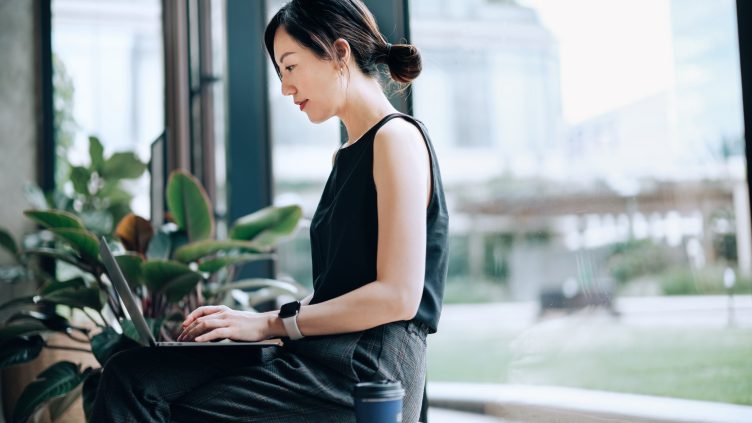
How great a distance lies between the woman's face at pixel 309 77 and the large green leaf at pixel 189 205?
149 cm

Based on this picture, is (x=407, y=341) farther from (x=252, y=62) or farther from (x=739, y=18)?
(x=252, y=62)

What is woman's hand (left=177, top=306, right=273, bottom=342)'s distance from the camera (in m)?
1.32

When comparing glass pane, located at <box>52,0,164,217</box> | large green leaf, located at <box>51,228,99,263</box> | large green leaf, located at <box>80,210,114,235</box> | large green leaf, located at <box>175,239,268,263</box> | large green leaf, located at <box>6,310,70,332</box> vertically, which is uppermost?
glass pane, located at <box>52,0,164,217</box>

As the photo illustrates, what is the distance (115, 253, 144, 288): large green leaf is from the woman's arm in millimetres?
1357

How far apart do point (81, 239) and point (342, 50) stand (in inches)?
61.3

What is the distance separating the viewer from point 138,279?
2.74 m

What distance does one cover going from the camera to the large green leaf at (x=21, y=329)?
279cm

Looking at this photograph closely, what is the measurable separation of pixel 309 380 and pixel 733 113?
1308 millimetres

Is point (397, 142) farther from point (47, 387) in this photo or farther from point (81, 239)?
point (47, 387)

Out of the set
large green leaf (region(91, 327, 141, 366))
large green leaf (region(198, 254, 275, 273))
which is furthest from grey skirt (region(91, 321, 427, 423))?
large green leaf (region(198, 254, 275, 273))

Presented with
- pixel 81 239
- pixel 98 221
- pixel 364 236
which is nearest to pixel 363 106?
pixel 364 236

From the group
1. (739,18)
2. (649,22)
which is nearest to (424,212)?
(739,18)

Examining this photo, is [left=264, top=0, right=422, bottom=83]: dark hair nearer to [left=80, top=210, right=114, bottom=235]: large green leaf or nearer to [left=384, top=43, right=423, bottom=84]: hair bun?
[left=384, top=43, right=423, bottom=84]: hair bun

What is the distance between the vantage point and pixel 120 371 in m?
1.27
